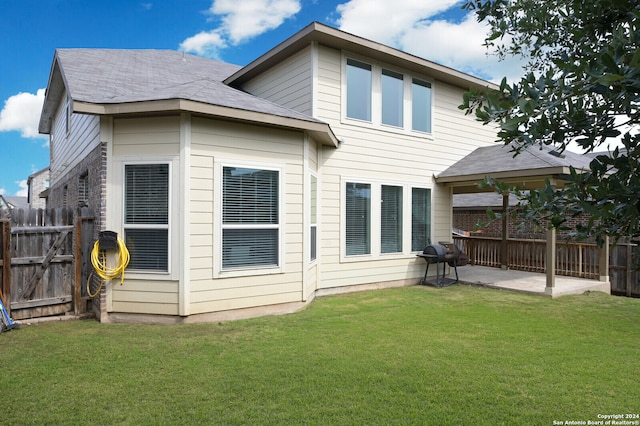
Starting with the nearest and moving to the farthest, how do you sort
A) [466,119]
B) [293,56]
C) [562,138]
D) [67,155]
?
[562,138], [293,56], [67,155], [466,119]

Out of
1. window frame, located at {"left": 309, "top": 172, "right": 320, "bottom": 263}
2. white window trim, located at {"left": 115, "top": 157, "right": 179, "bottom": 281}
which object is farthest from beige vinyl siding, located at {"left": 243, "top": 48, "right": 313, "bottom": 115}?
white window trim, located at {"left": 115, "top": 157, "right": 179, "bottom": 281}

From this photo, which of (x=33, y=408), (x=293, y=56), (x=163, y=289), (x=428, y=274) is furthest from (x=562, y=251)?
(x=33, y=408)

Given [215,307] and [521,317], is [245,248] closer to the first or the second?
[215,307]

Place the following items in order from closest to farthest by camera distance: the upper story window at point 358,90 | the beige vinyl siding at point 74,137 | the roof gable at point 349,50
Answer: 1. the beige vinyl siding at point 74,137
2. the roof gable at point 349,50
3. the upper story window at point 358,90

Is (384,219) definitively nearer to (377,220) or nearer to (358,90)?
(377,220)

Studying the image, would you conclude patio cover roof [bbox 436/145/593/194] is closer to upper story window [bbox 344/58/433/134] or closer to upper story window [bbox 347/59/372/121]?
upper story window [bbox 344/58/433/134]

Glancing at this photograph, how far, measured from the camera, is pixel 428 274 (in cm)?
988

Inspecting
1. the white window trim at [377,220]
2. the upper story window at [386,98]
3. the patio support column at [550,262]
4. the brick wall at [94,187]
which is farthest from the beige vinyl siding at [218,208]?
the patio support column at [550,262]

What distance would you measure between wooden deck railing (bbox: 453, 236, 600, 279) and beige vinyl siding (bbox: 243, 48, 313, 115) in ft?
21.9

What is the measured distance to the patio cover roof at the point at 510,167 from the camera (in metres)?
7.65

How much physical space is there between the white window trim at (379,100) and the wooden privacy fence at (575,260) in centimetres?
415

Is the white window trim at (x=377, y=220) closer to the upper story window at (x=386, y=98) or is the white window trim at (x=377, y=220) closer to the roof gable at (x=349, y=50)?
the upper story window at (x=386, y=98)

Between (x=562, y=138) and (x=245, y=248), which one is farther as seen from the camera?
(x=245, y=248)

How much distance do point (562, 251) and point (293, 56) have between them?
29.1 ft
